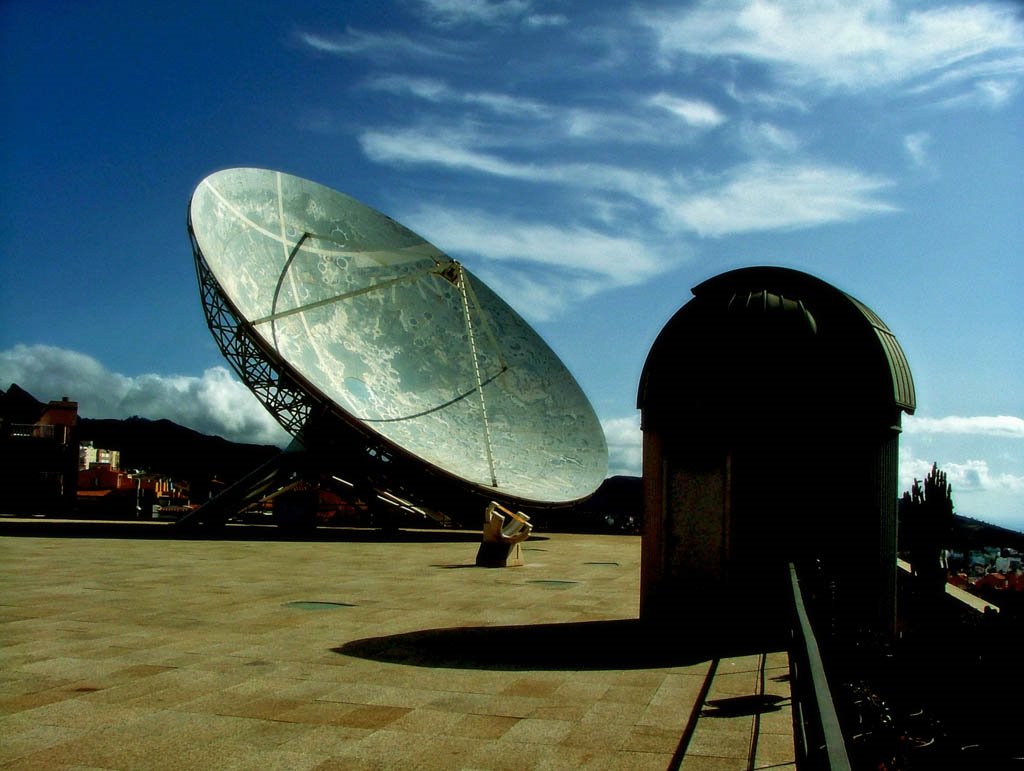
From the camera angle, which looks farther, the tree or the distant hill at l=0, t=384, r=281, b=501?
the distant hill at l=0, t=384, r=281, b=501

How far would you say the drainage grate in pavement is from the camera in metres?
13.5

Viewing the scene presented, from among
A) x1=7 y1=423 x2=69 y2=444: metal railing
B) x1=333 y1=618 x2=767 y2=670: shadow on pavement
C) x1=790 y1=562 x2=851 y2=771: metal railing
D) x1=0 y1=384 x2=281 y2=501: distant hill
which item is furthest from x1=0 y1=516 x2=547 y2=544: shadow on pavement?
x1=0 y1=384 x2=281 y2=501: distant hill

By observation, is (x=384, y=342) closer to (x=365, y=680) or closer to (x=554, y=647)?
(x=554, y=647)

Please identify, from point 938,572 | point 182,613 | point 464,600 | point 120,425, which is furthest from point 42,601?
point 120,425

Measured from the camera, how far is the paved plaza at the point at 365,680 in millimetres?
6285

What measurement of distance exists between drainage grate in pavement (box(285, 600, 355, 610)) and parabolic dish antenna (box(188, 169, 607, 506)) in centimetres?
1163

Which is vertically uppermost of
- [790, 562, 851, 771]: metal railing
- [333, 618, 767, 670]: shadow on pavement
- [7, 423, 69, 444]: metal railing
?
[7, 423, 69, 444]: metal railing

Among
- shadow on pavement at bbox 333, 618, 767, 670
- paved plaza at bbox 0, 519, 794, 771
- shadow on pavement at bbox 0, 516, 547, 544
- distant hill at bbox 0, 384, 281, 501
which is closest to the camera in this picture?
paved plaza at bbox 0, 519, 794, 771

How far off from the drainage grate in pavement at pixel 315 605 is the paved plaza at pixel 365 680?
58mm

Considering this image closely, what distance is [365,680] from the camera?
335 inches

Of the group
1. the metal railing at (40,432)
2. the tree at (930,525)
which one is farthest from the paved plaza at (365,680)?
the metal railing at (40,432)

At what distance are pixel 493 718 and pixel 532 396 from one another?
79.2 ft

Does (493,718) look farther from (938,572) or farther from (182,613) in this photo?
(938,572)

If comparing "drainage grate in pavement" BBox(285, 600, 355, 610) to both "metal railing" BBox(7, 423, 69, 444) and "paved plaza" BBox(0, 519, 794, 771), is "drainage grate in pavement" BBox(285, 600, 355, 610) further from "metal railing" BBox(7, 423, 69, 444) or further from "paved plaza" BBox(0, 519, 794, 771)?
"metal railing" BBox(7, 423, 69, 444)
